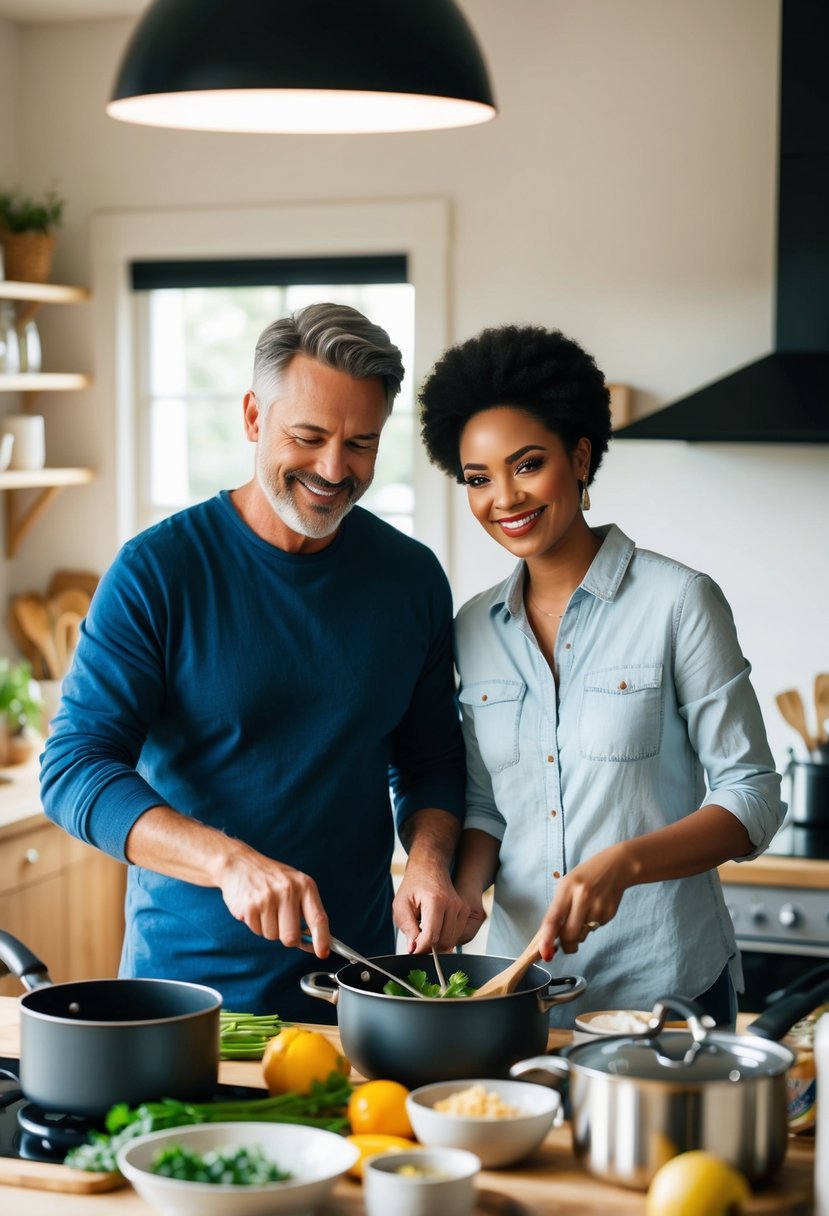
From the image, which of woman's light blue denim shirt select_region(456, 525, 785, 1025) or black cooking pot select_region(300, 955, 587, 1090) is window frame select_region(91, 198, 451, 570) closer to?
woman's light blue denim shirt select_region(456, 525, 785, 1025)

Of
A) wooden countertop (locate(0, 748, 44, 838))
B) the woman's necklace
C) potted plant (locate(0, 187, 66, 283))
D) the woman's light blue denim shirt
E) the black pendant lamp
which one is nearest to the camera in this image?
the black pendant lamp

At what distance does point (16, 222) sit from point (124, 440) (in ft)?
2.12

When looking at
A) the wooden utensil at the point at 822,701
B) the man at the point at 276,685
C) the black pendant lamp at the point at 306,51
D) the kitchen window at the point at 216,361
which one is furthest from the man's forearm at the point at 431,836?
the kitchen window at the point at 216,361

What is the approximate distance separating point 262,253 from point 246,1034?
273 centimetres

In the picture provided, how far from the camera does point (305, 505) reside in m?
1.87

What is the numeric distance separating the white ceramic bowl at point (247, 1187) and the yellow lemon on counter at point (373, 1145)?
0.04 metres

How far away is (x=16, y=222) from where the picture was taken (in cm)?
385

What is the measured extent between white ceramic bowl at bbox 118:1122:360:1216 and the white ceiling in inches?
128

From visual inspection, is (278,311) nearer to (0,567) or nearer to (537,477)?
(0,567)

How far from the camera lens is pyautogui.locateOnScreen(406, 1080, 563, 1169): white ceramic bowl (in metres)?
1.23

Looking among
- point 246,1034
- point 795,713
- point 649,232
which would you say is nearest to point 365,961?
point 246,1034

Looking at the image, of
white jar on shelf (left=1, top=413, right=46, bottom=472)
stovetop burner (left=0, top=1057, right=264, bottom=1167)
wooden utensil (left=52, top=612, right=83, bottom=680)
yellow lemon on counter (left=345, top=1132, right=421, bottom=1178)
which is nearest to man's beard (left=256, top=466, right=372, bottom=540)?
stovetop burner (left=0, top=1057, right=264, bottom=1167)

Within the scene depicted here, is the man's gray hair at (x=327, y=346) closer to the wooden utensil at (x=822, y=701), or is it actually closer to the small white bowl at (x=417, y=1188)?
the small white bowl at (x=417, y=1188)

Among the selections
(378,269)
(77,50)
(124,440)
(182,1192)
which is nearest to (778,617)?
(378,269)
